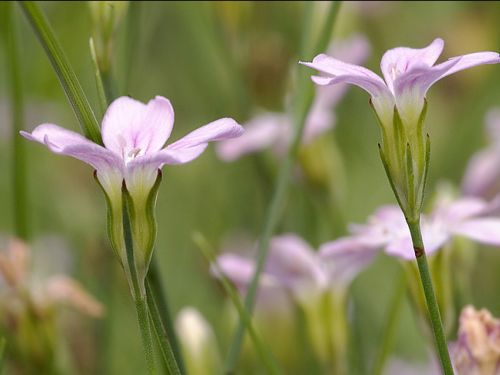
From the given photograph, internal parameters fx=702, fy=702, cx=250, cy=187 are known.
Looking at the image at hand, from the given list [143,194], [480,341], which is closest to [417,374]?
[480,341]

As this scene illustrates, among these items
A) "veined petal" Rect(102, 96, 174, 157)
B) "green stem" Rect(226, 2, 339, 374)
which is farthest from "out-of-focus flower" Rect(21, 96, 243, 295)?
"green stem" Rect(226, 2, 339, 374)

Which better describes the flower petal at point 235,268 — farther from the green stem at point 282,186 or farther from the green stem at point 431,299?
the green stem at point 431,299

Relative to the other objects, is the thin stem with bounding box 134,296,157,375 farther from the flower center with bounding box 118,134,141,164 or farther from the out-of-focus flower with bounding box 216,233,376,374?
the out-of-focus flower with bounding box 216,233,376,374

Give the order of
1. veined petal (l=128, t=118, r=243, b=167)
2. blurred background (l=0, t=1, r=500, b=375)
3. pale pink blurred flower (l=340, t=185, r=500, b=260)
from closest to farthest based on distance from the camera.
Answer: veined petal (l=128, t=118, r=243, b=167)
pale pink blurred flower (l=340, t=185, r=500, b=260)
blurred background (l=0, t=1, r=500, b=375)

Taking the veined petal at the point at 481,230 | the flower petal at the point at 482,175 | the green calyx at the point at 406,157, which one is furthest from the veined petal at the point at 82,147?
the flower petal at the point at 482,175

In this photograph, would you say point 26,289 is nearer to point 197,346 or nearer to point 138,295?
point 197,346

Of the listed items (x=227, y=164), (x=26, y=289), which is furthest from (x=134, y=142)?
(x=227, y=164)

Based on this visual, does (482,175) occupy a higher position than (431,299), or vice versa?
(482,175)
